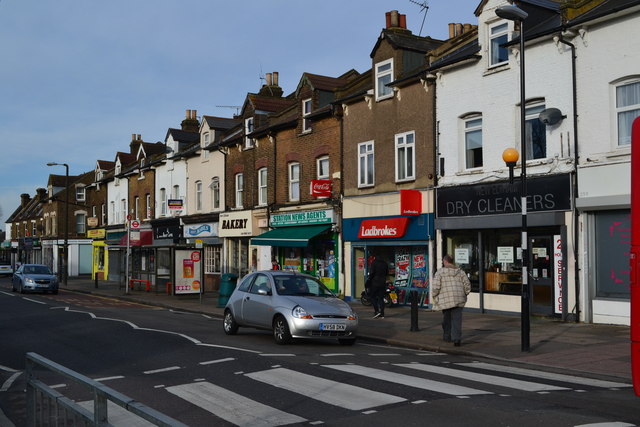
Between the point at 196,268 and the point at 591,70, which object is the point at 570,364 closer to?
the point at 591,70

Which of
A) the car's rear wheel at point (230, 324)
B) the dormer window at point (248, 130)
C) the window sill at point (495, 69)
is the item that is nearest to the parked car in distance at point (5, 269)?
the dormer window at point (248, 130)

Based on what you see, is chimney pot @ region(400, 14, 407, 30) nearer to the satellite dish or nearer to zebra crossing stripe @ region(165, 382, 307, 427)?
the satellite dish

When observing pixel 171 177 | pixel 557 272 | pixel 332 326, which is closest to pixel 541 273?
pixel 557 272

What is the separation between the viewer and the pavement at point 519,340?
452 inches

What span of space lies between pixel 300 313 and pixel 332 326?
70 centimetres

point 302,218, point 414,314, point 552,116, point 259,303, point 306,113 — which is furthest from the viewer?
point 306,113

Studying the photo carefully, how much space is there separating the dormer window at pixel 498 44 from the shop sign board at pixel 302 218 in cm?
910

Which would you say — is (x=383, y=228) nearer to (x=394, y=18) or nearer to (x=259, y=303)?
(x=394, y=18)

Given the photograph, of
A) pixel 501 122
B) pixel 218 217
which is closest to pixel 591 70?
pixel 501 122

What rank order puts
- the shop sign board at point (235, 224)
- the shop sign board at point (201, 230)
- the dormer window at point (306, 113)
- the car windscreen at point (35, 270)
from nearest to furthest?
the dormer window at point (306, 113)
the shop sign board at point (235, 224)
the shop sign board at point (201, 230)
the car windscreen at point (35, 270)

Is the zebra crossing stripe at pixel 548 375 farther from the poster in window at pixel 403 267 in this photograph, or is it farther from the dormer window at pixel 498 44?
the poster in window at pixel 403 267

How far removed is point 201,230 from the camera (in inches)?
1465

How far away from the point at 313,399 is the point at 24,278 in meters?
30.3

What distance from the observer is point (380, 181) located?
79.7 feet
